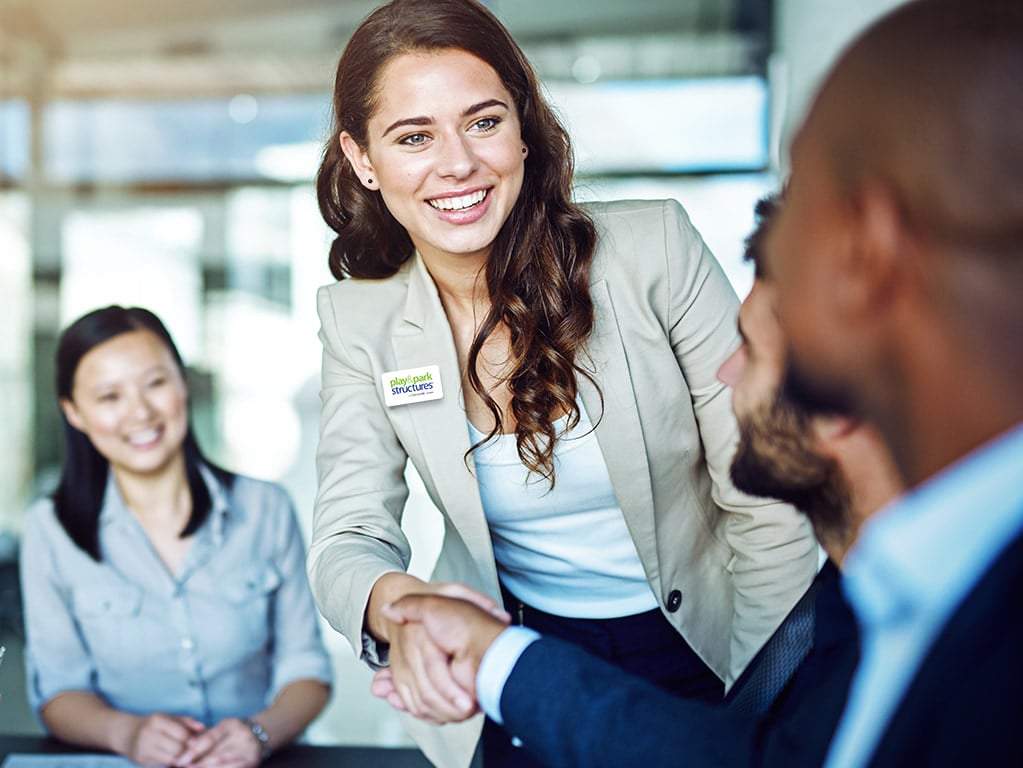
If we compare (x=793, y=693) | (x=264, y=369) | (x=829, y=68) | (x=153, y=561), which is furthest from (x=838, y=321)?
(x=264, y=369)

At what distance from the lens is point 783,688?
1.21m

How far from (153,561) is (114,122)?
4.96 meters

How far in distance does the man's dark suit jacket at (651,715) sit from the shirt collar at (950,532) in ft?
0.99

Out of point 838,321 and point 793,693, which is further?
point 793,693

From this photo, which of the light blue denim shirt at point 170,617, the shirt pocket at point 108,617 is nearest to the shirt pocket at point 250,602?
the light blue denim shirt at point 170,617

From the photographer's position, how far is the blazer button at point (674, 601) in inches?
68.7

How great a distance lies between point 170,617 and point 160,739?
1.64 feet

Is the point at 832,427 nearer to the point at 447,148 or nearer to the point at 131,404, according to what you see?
the point at 447,148

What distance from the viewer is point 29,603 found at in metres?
2.39

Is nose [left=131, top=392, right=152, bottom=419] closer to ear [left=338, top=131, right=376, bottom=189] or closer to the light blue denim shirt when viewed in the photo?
the light blue denim shirt

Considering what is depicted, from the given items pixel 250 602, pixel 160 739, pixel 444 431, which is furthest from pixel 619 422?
A: pixel 250 602

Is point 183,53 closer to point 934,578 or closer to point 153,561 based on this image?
point 153,561

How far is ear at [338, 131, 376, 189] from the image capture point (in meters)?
1.73

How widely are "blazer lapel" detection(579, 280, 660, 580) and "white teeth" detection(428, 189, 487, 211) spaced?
0.25 metres
